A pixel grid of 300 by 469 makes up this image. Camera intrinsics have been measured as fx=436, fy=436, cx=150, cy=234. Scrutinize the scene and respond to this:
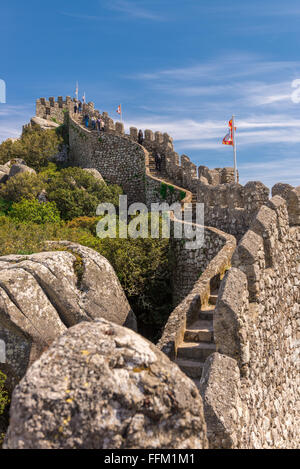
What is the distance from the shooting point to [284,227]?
7.14 metres

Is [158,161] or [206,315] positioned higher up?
[158,161]

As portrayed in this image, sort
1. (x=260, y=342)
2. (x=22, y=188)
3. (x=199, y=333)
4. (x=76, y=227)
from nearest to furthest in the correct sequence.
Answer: (x=260, y=342) → (x=199, y=333) → (x=76, y=227) → (x=22, y=188)

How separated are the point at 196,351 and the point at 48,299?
412 centimetres

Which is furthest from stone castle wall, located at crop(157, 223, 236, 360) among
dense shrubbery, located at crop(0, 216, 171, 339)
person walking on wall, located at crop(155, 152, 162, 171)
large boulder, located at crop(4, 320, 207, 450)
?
person walking on wall, located at crop(155, 152, 162, 171)

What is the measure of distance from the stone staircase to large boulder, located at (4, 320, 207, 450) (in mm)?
4390

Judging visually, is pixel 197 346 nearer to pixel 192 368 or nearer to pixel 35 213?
pixel 192 368

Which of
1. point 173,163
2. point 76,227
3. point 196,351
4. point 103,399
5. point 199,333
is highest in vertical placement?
point 173,163

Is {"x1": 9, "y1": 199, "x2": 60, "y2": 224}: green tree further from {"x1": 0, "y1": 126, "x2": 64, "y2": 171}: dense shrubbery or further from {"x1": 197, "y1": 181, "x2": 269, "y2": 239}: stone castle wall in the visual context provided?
{"x1": 0, "y1": 126, "x2": 64, "y2": 171}: dense shrubbery

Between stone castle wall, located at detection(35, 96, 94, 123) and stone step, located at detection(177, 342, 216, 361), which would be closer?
stone step, located at detection(177, 342, 216, 361)

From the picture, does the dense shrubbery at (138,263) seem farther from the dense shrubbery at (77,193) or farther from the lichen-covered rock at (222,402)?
the lichen-covered rock at (222,402)

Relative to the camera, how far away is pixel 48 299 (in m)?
9.86

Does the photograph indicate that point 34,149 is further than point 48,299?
Yes

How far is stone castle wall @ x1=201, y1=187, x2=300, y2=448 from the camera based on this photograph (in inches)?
183

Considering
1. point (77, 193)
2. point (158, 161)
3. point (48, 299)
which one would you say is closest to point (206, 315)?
point (48, 299)
